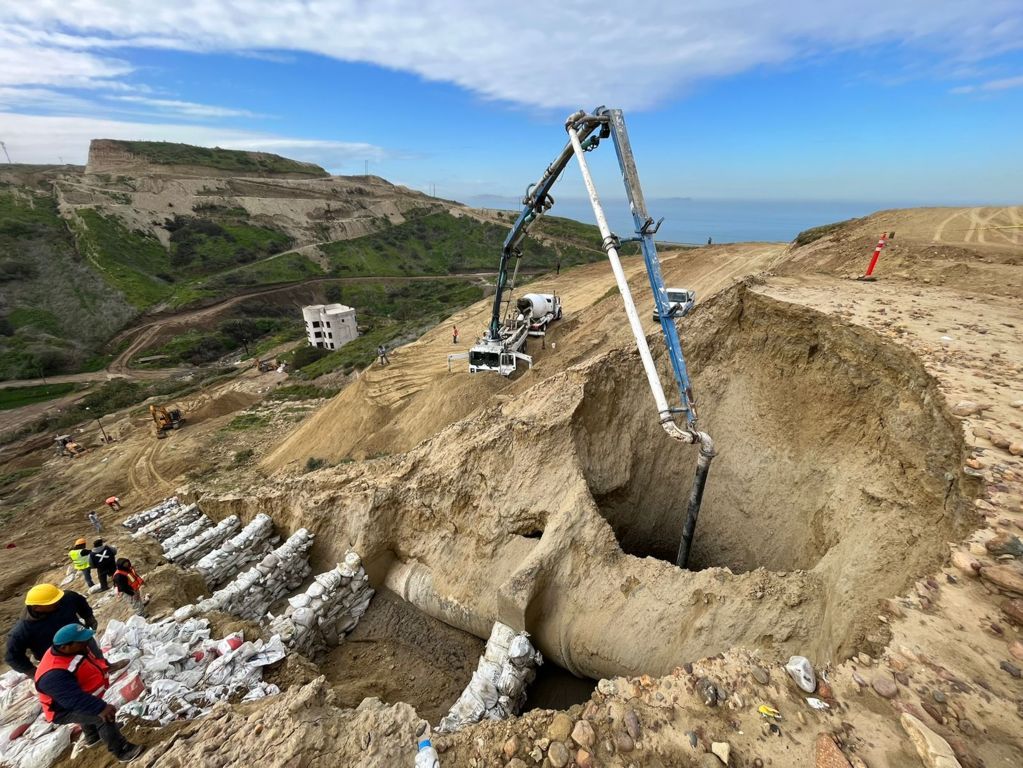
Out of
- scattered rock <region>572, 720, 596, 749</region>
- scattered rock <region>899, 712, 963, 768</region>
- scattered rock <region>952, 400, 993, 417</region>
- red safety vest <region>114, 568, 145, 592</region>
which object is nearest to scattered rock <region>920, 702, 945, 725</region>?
scattered rock <region>899, 712, 963, 768</region>

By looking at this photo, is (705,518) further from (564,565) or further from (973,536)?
(973,536)

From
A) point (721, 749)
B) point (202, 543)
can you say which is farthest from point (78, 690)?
point (721, 749)

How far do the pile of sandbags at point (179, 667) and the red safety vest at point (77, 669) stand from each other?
2.26 feet

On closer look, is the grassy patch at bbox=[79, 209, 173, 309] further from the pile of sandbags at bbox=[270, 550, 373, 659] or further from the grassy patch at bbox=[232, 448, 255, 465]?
the pile of sandbags at bbox=[270, 550, 373, 659]

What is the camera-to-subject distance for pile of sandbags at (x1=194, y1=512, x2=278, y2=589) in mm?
10016

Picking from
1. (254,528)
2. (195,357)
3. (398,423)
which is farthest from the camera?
(195,357)

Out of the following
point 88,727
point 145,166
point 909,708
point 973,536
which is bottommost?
point 88,727

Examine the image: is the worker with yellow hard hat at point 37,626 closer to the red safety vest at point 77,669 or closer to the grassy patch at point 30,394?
the red safety vest at point 77,669

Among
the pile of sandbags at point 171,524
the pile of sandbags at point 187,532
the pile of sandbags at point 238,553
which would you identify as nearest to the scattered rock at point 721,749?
the pile of sandbags at point 238,553

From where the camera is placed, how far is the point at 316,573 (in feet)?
34.9

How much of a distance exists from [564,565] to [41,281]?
74381mm

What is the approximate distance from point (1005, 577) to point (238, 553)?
13506 mm

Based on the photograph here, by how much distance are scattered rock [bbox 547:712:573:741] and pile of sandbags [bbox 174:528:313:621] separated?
7.00m

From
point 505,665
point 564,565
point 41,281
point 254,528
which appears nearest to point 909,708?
point 564,565
